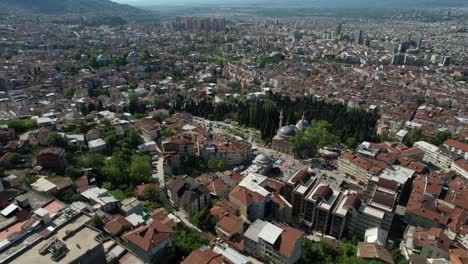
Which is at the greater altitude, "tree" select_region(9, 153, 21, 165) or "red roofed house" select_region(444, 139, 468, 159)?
"tree" select_region(9, 153, 21, 165)

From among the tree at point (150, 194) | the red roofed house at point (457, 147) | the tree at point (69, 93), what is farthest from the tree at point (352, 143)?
the tree at point (69, 93)

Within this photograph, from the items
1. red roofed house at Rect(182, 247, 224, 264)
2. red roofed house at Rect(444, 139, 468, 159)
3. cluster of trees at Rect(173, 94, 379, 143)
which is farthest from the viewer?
cluster of trees at Rect(173, 94, 379, 143)

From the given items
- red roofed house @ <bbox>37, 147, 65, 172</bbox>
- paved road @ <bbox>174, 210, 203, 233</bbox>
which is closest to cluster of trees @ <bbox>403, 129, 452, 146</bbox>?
paved road @ <bbox>174, 210, 203, 233</bbox>

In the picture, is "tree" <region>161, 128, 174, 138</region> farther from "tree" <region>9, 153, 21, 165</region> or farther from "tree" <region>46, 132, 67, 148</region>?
"tree" <region>9, 153, 21, 165</region>

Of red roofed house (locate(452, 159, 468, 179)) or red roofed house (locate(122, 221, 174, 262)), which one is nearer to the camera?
red roofed house (locate(122, 221, 174, 262))

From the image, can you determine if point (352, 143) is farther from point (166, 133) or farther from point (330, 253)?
point (166, 133)

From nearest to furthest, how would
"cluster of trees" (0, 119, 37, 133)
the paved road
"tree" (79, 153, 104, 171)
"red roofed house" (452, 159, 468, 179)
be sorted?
the paved road
"tree" (79, 153, 104, 171)
"red roofed house" (452, 159, 468, 179)
"cluster of trees" (0, 119, 37, 133)

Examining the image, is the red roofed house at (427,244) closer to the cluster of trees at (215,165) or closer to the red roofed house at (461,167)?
the red roofed house at (461,167)
